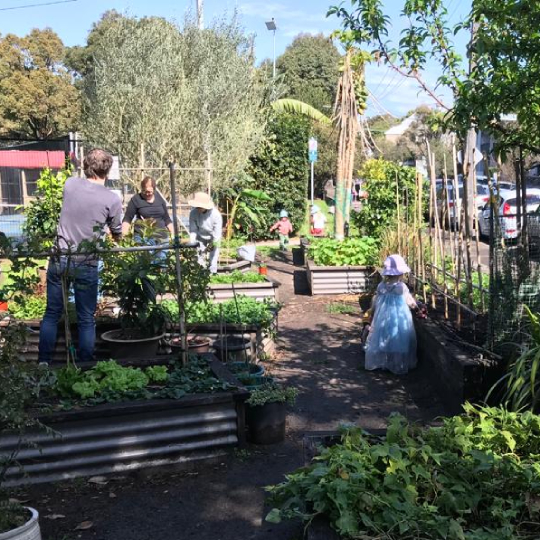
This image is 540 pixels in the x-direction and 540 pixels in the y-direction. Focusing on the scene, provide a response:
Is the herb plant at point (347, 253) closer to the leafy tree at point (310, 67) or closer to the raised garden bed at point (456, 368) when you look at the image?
the raised garden bed at point (456, 368)

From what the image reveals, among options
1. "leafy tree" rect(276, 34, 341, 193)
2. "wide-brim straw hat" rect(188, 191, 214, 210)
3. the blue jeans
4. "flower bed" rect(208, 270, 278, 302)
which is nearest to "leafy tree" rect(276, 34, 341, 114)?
"leafy tree" rect(276, 34, 341, 193)

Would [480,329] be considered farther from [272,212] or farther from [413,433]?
[272,212]

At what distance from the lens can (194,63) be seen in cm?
2205

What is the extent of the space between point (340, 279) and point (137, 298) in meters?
6.69

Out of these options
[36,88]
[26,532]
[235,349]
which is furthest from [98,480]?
[36,88]

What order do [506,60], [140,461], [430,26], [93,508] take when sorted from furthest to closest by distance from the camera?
[430,26] → [506,60] → [140,461] → [93,508]

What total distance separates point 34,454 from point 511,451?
2.96m

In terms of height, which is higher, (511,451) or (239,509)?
(511,451)

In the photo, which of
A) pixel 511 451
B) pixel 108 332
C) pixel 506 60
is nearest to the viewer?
pixel 511 451

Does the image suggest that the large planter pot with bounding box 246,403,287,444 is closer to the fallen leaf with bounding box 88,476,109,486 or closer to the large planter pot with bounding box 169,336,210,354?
the fallen leaf with bounding box 88,476,109,486

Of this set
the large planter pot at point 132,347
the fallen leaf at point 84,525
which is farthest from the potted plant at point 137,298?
the fallen leaf at point 84,525

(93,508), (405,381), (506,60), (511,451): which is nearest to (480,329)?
(405,381)

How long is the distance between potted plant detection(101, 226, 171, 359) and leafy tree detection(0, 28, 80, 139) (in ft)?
111

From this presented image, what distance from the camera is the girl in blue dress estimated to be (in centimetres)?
737
